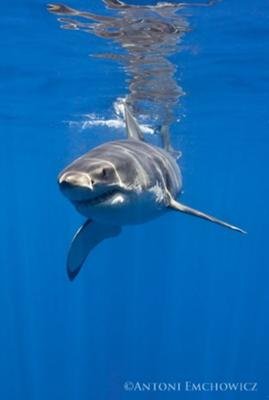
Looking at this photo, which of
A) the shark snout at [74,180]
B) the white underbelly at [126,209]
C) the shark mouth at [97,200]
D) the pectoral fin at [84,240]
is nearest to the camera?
the shark snout at [74,180]

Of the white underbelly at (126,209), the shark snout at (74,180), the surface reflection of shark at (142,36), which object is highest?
the surface reflection of shark at (142,36)

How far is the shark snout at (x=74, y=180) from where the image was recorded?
490cm

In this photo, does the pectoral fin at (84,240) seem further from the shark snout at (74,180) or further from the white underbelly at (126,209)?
the shark snout at (74,180)

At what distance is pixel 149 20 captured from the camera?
11172 millimetres

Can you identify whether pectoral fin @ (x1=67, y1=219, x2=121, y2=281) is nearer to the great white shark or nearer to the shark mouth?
the great white shark

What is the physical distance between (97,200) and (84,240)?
2610mm

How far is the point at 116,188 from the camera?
568cm

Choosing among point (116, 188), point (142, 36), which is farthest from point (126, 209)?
point (142, 36)

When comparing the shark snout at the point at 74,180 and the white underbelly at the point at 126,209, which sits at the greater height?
the shark snout at the point at 74,180

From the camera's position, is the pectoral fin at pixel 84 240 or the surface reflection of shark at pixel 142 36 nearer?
the pectoral fin at pixel 84 240

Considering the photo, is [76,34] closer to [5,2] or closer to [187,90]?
[5,2]

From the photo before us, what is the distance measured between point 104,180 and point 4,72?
504 inches

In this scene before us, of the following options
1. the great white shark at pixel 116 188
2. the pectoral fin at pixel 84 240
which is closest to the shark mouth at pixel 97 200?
the great white shark at pixel 116 188

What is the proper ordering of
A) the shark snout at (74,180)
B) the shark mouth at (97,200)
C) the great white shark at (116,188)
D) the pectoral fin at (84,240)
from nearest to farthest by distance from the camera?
the shark snout at (74,180), the great white shark at (116,188), the shark mouth at (97,200), the pectoral fin at (84,240)
